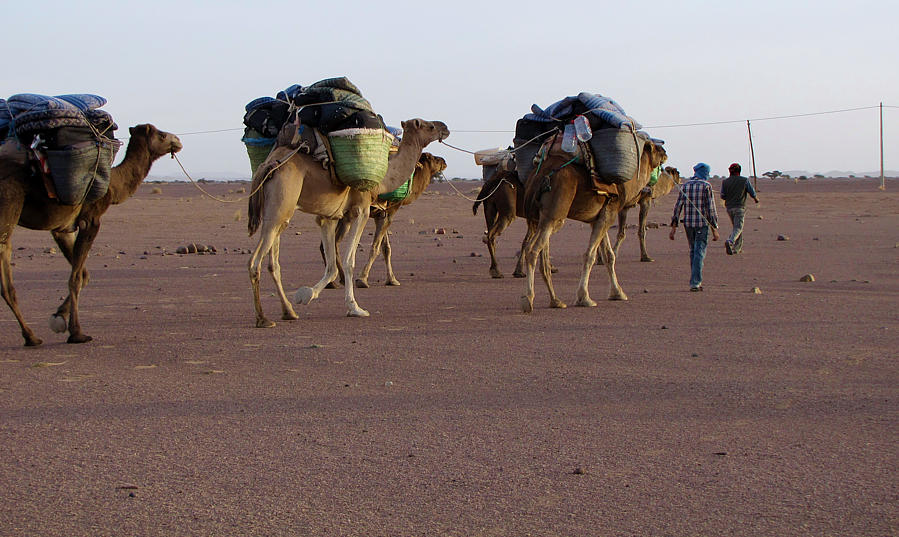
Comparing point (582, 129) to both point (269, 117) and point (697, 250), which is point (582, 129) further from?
point (269, 117)

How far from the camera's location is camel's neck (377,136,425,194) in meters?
13.2

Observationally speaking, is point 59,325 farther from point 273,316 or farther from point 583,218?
point 583,218

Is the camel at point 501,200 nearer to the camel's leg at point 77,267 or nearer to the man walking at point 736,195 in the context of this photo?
the man walking at point 736,195

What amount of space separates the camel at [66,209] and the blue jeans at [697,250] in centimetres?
763

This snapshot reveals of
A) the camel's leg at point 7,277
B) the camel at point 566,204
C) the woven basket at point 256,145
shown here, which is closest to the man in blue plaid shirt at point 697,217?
the camel at point 566,204

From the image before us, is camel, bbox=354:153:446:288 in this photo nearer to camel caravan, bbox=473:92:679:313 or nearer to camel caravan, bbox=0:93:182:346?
camel caravan, bbox=473:92:679:313

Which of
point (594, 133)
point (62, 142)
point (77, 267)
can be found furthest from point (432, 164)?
point (62, 142)

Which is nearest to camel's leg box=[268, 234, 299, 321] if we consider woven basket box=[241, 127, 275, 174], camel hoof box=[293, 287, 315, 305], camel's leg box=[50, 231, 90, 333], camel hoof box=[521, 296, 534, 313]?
camel hoof box=[293, 287, 315, 305]

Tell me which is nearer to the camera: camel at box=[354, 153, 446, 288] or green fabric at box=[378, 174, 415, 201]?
green fabric at box=[378, 174, 415, 201]

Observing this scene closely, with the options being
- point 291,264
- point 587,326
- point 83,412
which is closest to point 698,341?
point 587,326

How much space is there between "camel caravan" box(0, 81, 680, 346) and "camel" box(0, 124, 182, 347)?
0.5 inches

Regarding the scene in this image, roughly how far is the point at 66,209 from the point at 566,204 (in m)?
5.74

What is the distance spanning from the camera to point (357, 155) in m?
11.8

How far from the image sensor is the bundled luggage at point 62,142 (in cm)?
940
